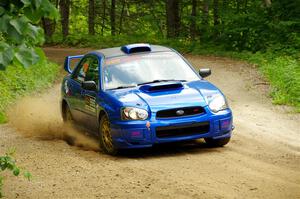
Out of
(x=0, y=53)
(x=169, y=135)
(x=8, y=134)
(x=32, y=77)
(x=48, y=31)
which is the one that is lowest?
(x=48, y=31)

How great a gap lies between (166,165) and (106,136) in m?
1.60

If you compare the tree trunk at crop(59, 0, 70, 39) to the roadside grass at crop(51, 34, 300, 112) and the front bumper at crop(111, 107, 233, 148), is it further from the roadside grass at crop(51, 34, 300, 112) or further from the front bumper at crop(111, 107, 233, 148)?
the front bumper at crop(111, 107, 233, 148)

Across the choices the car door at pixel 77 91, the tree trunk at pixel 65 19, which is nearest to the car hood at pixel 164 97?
the car door at pixel 77 91

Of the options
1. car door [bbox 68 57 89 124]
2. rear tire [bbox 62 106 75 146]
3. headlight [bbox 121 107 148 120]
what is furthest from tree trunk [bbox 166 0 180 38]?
headlight [bbox 121 107 148 120]

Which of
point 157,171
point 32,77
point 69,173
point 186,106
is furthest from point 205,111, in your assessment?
point 32,77

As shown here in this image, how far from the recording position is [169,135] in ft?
32.8

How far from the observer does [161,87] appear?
10.5m

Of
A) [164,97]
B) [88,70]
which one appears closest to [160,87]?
[164,97]

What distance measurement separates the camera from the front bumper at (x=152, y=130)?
9.86 metres

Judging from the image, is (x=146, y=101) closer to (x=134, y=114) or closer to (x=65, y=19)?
(x=134, y=114)

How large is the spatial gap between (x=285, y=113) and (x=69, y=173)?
7.15m

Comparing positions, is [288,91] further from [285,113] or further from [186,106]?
[186,106]

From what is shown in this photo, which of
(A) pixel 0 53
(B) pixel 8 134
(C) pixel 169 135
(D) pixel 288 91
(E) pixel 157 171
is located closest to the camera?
(A) pixel 0 53

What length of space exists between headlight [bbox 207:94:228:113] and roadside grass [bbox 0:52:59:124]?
7174 millimetres
